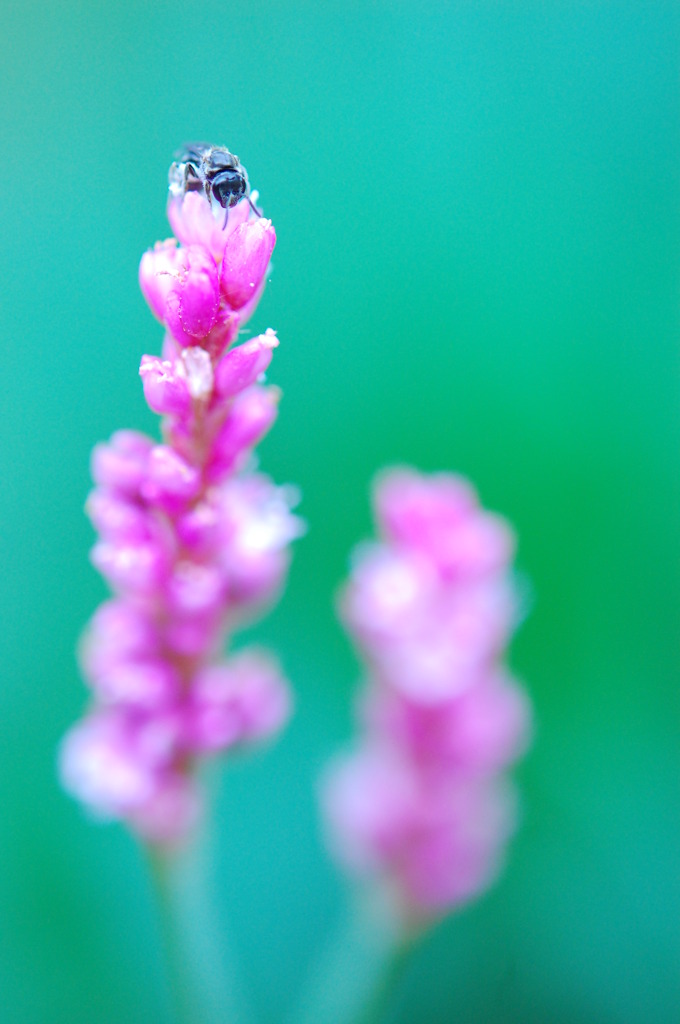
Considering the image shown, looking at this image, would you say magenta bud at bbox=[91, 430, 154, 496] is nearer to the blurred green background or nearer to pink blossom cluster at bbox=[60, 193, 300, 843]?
pink blossom cluster at bbox=[60, 193, 300, 843]

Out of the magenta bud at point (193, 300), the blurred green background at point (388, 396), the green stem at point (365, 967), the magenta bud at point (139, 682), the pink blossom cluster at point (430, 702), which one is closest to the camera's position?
the magenta bud at point (193, 300)

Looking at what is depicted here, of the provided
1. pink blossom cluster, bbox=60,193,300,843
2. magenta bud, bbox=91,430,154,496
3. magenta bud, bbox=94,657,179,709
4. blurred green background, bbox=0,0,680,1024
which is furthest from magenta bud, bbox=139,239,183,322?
blurred green background, bbox=0,0,680,1024

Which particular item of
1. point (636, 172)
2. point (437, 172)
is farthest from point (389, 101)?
point (636, 172)

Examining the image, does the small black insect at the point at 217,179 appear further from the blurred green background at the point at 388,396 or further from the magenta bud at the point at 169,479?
the blurred green background at the point at 388,396

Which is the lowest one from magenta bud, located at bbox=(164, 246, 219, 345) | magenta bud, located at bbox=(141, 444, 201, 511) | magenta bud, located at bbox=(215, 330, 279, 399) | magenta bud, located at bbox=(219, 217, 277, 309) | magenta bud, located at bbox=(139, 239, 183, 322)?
magenta bud, located at bbox=(141, 444, 201, 511)

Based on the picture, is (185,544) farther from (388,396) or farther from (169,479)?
(388,396)

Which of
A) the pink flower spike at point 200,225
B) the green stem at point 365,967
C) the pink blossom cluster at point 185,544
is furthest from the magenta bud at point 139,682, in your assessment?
the green stem at point 365,967

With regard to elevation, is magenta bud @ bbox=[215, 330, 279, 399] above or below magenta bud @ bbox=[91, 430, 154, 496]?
below

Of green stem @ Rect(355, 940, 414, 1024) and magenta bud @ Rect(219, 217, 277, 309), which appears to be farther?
green stem @ Rect(355, 940, 414, 1024)
